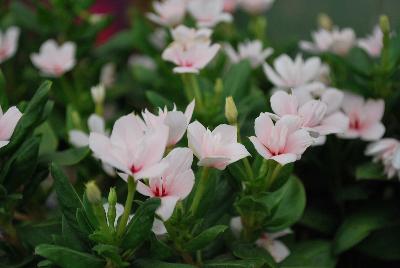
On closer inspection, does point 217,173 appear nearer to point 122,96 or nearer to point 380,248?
point 380,248

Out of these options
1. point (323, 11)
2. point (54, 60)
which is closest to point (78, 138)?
point (54, 60)

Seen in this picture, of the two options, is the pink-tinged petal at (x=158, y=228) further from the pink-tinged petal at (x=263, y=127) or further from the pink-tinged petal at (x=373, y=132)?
the pink-tinged petal at (x=373, y=132)

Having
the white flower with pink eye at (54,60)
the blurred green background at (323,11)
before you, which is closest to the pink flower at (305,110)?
the white flower with pink eye at (54,60)

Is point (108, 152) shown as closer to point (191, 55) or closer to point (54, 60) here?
point (191, 55)

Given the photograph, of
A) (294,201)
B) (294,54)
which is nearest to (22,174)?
(294,201)

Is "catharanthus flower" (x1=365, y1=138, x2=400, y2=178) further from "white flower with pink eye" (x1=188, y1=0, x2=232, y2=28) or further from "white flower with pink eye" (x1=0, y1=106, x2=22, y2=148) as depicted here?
"white flower with pink eye" (x1=0, y1=106, x2=22, y2=148)

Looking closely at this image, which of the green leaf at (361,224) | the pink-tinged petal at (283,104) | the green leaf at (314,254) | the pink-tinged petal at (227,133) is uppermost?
the pink-tinged petal at (283,104)
